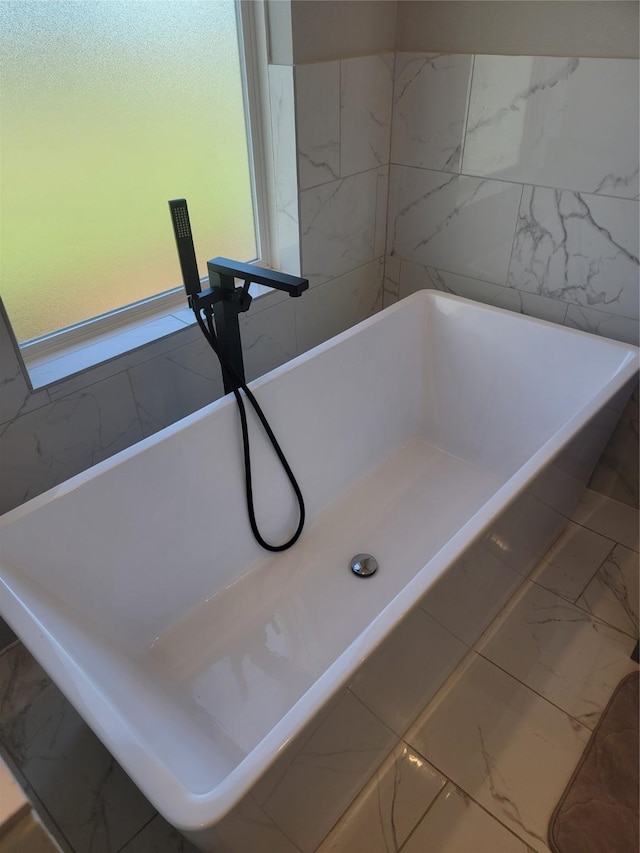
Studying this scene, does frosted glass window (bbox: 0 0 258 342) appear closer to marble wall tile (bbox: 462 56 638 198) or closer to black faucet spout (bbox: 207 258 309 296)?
black faucet spout (bbox: 207 258 309 296)

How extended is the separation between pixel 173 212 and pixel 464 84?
114cm

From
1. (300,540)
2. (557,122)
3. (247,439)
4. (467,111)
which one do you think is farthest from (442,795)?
(467,111)

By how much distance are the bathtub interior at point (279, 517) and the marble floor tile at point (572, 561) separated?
0.97 feet

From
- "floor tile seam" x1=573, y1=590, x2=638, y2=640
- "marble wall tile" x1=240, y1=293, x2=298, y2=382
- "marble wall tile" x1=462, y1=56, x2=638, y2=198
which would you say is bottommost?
"floor tile seam" x1=573, y1=590, x2=638, y2=640

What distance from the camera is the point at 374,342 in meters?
2.01

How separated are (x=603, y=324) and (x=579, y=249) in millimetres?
258

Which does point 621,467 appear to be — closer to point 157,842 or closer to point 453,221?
point 453,221

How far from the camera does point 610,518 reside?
2.08m

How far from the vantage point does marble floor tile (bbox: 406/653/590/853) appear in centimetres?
137

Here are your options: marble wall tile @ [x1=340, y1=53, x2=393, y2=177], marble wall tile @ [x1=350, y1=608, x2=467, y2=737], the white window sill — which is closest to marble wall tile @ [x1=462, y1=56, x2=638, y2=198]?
marble wall tile @ [x1=340, y1=53, x2=393, y2=177]

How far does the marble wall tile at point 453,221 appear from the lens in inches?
77.4

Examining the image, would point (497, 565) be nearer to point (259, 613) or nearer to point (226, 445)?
point (259, 613)

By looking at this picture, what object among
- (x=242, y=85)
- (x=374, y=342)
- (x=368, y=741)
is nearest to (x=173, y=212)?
(x=242, y=85)

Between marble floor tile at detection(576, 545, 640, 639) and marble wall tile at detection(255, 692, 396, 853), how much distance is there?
802 millimetres
